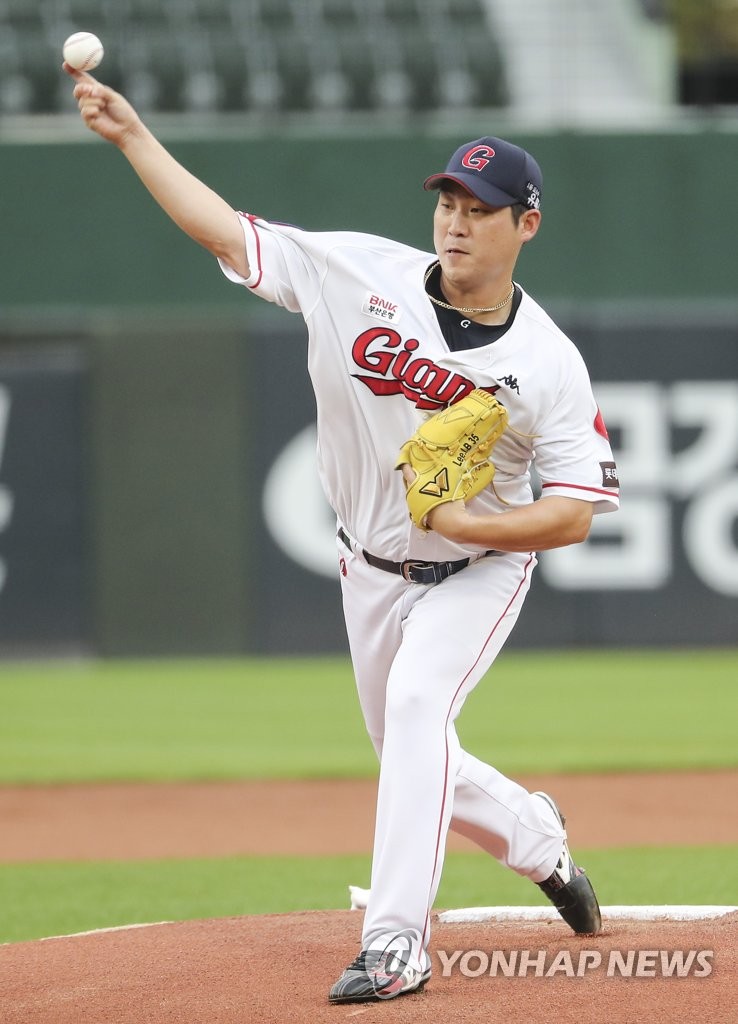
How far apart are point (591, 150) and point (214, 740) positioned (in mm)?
5637

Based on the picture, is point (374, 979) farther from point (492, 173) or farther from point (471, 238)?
point (492, 173)

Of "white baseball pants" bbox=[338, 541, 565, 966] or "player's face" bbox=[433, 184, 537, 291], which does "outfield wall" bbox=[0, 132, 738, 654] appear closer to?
"white baseball pants" bbox=[338, 541, 565, 966]

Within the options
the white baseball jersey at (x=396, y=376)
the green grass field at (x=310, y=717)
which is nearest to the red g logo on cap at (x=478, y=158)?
the white baseball jersey at (x=396, y=376)

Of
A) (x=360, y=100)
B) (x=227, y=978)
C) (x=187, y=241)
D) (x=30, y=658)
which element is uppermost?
(x=360, y=100)

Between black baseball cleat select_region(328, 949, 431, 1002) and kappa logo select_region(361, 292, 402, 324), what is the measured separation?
1.34m

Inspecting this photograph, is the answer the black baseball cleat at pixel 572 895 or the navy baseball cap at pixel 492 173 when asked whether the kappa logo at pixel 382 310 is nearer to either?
the navy baseball cap at pixel 492 173

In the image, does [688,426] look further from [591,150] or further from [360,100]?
[360,100]

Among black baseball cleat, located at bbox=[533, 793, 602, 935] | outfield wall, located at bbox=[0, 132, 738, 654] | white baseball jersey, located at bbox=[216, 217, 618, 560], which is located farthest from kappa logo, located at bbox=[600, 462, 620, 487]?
outfield wall, located at bbox=[0, 132, 738, 654]

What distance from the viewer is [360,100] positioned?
12.1 m

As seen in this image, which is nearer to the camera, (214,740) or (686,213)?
(214,740)

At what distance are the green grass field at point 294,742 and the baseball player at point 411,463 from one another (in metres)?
1.51

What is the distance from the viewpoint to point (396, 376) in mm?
3451

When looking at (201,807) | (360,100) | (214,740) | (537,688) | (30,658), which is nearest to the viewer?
(201,807)

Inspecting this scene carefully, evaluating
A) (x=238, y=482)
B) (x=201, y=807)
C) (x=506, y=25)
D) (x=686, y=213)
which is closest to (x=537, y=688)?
(x=238, y=482)
